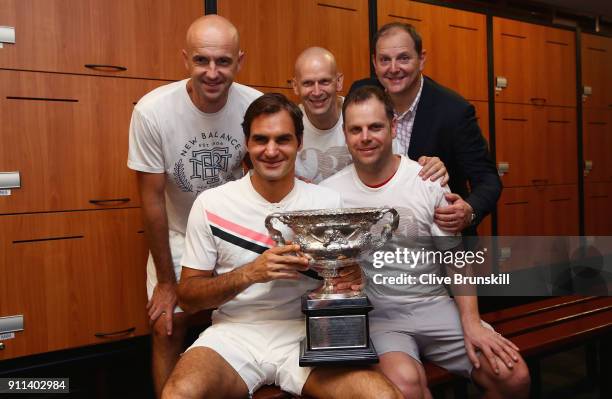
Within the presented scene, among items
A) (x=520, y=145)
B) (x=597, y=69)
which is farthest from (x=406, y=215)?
(x=597, y=69)

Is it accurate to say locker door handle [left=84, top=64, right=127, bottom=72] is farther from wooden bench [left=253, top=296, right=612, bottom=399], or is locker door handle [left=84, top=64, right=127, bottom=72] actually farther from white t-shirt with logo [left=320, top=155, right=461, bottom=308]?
wooden bench [left=253, top=296, right=612, bottom=399]

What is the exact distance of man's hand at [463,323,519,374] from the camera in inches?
68.7

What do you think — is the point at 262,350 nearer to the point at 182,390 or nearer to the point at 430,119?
the point at 182,390

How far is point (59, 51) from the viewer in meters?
2.34

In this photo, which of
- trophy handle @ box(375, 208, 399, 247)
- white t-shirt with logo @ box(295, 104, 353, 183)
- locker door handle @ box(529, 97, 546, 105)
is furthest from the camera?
locker door handle @ box(529, 97, 546, 105)

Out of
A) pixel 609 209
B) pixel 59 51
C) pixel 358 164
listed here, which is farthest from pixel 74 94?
pixel 609 209

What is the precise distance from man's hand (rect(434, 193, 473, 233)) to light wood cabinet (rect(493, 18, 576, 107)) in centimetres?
237

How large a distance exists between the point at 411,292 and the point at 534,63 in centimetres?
297

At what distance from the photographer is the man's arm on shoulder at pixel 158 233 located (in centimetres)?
203

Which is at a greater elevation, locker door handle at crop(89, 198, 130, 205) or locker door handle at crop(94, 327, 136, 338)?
locker door handle at crop(89, 198, 130, 205)

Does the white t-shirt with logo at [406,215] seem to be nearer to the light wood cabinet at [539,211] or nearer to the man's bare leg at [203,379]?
the man's bare leg at [203,379]

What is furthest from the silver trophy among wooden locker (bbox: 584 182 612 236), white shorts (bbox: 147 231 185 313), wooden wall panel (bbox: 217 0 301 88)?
wooden locker (bbox: 584 182 612 236)

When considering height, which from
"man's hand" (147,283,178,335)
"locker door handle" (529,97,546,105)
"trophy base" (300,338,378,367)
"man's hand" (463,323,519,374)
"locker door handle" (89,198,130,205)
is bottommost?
"man's hand" (463,323,519,374)

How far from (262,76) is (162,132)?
1014mm
